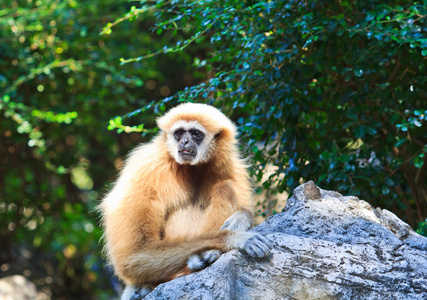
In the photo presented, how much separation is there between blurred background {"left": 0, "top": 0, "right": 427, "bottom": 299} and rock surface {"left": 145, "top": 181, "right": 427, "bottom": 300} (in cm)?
106

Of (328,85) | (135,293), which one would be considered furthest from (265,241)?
(328,85)

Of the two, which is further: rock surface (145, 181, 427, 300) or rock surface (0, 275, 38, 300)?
rock surface (0, 275, 38, 300)

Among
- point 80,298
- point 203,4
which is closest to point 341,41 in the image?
point 203,4

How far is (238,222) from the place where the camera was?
3568mm

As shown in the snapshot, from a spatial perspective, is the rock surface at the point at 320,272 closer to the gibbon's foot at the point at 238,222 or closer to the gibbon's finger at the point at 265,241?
the gibbon's finger at the point at 265,241

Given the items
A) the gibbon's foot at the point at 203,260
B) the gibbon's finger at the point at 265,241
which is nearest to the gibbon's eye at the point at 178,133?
the gibbon's foot at the point at 203,260

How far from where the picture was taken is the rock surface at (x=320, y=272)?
2.80m

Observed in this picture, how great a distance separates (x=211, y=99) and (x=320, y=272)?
8.11 ft

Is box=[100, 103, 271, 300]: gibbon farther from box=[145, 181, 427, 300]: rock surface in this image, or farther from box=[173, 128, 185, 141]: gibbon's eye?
box=[145, 181, 427, 300]: rock surface

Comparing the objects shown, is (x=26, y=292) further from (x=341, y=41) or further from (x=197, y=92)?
(x=341, y=41)

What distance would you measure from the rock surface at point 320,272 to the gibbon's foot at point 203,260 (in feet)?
0.80

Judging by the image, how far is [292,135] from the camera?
4.58m

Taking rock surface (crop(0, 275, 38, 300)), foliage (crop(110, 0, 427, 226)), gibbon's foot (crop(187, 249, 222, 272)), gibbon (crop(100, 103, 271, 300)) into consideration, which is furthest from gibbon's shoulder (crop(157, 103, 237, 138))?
rock surface (crop(0, 275, 38, 300))

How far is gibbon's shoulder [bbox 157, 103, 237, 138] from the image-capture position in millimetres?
4223
